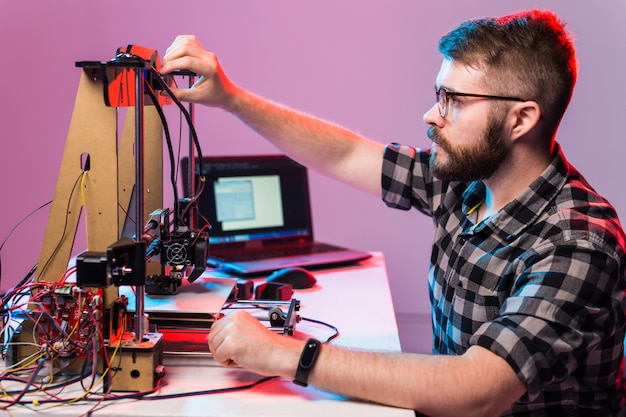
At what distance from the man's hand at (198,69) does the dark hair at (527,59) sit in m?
0.56

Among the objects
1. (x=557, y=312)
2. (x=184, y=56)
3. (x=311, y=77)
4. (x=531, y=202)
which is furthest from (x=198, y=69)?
(x=311, y=77)

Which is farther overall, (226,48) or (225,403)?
(226,48)

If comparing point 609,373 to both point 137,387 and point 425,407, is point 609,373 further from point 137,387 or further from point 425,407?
point 137,387

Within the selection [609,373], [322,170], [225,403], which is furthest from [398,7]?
[225,403]

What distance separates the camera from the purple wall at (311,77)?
124 inches

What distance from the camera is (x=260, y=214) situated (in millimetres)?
2455

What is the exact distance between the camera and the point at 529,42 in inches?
58.4

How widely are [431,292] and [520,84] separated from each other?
1.79 feet

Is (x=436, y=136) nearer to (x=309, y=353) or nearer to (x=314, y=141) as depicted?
(x=314, y=141)

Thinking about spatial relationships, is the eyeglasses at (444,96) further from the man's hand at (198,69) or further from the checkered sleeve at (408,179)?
the man's hand at (198,69)

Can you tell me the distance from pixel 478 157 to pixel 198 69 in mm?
649

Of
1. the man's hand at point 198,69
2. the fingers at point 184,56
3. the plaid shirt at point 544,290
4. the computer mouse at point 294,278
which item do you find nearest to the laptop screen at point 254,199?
the computer mouse at point 294,278

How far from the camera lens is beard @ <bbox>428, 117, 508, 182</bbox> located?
4.95 feet

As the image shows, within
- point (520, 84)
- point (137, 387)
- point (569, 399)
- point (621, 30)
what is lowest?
point (569, 399)
